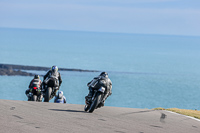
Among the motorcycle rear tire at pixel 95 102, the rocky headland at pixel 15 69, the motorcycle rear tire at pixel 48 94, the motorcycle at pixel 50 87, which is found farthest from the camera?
the rocky headland at pixel 15 69

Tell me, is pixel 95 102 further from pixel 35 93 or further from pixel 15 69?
pixel 15 69

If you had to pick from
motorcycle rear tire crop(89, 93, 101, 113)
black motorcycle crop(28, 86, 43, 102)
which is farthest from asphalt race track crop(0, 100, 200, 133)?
black motorcycle crop(28, 86, 43, 102)

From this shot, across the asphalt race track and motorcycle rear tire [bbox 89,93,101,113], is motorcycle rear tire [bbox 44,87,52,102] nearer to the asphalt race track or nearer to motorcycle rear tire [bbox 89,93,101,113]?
motorcycle rear tire [bbox 89,93,101,113]

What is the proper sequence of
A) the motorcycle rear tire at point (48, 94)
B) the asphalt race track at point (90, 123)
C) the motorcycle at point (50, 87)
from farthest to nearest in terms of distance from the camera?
the motorcycle at point (50, 87) → the motorcycle rear tire at point (48, 94) → the asphalt race track at point (90, 123)

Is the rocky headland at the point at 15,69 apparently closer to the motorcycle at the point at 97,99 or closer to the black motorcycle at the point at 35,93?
the black motorcycle at the point at 35,93

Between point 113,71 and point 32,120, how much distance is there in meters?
171

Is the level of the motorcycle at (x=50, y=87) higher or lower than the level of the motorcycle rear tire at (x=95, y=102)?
higher

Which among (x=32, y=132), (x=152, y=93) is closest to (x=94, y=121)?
(x=32, y=132)

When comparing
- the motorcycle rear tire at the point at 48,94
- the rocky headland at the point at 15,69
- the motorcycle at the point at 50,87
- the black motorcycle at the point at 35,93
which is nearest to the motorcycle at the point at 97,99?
the motorcycle rear tire at the point at 48,94

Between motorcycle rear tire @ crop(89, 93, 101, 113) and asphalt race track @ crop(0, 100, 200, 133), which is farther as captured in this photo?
motorcycle rear tire @ crop(89, 93, 101, 113)

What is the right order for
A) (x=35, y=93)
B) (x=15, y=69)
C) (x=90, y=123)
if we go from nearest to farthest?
(x=90, y=123)
(x=35, y=93)
(x=15, y=69)

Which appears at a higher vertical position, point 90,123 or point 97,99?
point 97,99

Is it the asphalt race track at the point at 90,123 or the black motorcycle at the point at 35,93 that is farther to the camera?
the black motorcycle at the point at 35,93

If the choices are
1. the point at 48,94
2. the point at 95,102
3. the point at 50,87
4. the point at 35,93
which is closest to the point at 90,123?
the point at 95,102
